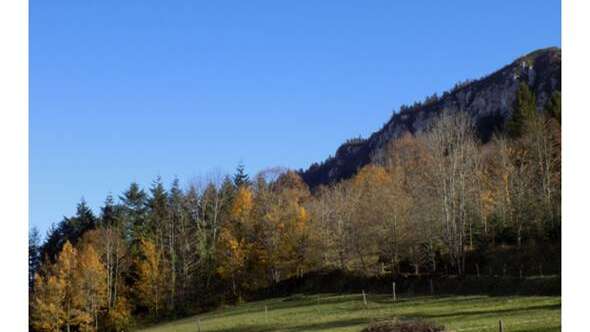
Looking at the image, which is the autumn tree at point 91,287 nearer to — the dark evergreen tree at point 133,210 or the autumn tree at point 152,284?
the autumn tree at point 152,284

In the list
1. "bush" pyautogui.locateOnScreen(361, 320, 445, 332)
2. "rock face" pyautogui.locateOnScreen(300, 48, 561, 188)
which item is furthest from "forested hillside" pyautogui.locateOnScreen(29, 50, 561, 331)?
"rock face" pyautogui.locateOnScreen(300, 48, 561, 188)

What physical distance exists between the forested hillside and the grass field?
7.35 m

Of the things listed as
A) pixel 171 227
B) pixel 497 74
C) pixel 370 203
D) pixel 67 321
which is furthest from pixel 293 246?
pixel 497 74

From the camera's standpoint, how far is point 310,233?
6059cm

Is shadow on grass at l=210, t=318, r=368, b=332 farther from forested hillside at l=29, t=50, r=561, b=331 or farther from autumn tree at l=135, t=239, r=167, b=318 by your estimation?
autumn tree at l=135, t=239, r=167, b=318

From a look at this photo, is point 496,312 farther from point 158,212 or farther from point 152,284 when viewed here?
point 158,212

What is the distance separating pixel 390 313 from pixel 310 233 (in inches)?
1046

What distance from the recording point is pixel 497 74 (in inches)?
7165

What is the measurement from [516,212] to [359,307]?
775 inches

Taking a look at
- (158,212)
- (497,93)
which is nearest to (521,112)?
(158,212)

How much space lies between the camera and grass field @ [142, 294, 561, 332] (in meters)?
24.7

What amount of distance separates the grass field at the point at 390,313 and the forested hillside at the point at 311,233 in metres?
7.35

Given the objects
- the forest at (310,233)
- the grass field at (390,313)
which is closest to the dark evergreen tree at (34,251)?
the forest at (310,233)

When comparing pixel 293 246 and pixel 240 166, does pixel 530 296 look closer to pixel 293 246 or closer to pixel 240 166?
pixel 293 246
